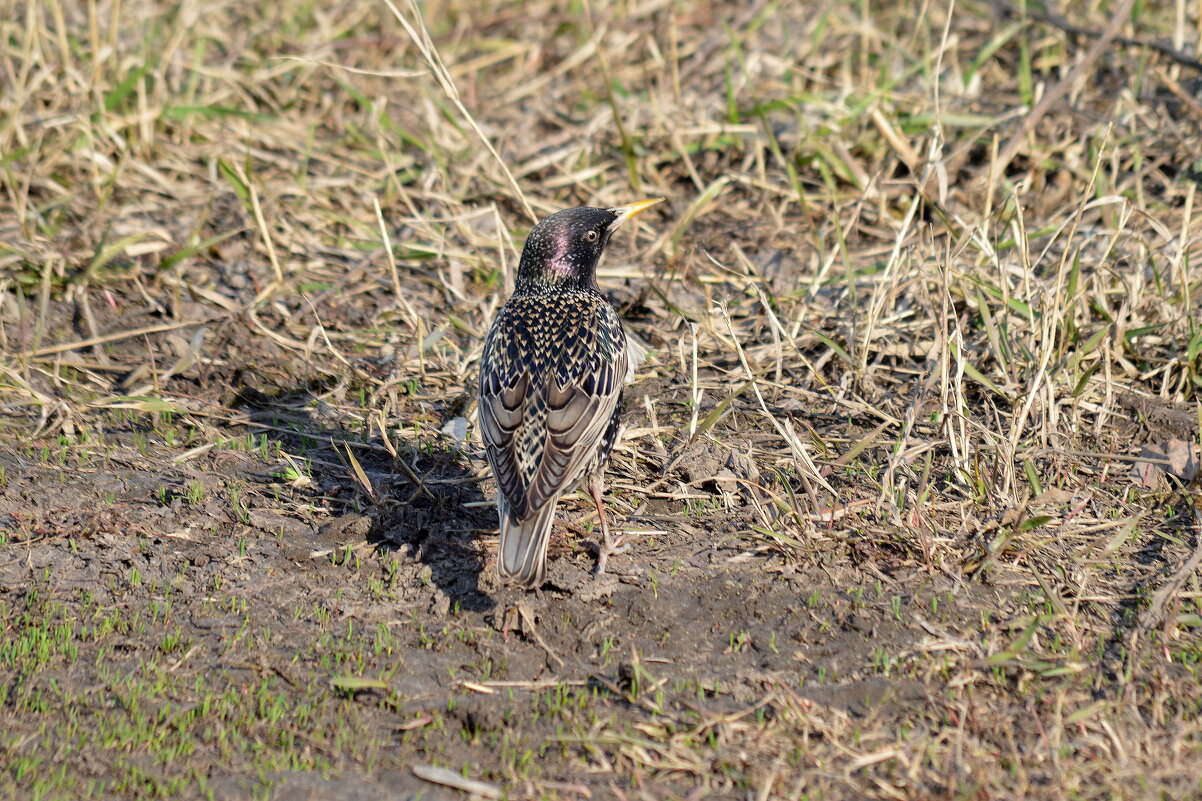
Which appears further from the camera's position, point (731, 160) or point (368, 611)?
point (731, 160)

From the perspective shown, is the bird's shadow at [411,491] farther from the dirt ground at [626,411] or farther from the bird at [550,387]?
the bird at [550,387]

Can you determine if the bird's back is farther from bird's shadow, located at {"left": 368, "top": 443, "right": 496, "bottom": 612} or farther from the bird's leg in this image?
bird's shadow, located at {"left": 368, "top": 443, "right": 496, "bottom": 612}

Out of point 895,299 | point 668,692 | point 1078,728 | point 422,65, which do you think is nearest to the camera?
point 1078,728

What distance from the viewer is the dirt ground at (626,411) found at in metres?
3.59

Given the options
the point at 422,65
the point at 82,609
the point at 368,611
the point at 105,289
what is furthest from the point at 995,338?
the point at 422,65

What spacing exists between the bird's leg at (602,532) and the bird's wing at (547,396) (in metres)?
0.20

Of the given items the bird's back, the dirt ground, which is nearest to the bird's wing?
the bird's back

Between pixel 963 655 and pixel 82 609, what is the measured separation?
2956mm

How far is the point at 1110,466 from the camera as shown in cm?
512

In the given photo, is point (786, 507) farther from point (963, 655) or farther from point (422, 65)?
point (422, 65)

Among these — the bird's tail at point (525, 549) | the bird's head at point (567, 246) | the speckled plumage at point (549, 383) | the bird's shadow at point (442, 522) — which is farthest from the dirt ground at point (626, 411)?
the bird's head at point (567, 246)

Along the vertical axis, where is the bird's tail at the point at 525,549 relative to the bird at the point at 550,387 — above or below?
below

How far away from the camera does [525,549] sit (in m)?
4.14

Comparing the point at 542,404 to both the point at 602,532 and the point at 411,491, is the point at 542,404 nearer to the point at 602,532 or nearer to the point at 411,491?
the point at 602,532
